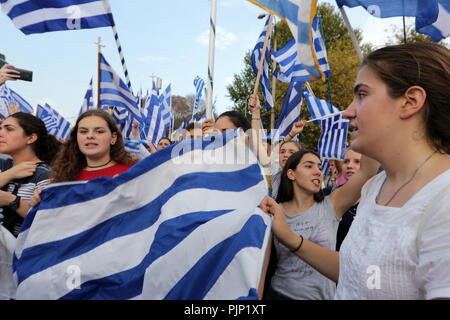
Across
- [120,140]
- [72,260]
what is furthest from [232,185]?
[120,140]

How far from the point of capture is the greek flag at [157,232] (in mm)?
1981

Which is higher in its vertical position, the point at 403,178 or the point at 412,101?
the point at 412,101

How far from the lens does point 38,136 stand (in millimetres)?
3598

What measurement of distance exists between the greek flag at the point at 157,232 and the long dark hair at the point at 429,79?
3.22 feet

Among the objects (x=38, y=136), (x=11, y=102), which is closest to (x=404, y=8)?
(x=38, y=136)

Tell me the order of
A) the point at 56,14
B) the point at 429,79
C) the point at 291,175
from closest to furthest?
the point at 429,79 → the point at 291,175 → the point at 56,14

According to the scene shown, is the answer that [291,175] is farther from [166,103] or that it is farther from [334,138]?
[166,103]

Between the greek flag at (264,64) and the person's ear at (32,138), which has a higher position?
the greek flag at (264,64)

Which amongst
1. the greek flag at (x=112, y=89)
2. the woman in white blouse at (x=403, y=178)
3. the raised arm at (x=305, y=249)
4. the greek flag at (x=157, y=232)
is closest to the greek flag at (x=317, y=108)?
the greek flag at (x=112, y=89)

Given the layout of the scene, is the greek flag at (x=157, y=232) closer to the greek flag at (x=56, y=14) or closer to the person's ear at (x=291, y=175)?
the person's ear at (x=291, y=175)

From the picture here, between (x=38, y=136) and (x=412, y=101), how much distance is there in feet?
10.7

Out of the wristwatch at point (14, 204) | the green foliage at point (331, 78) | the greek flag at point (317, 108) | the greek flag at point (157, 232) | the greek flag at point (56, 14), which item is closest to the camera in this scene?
the greek flag at point (157, 232)

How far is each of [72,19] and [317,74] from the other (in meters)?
2.71
